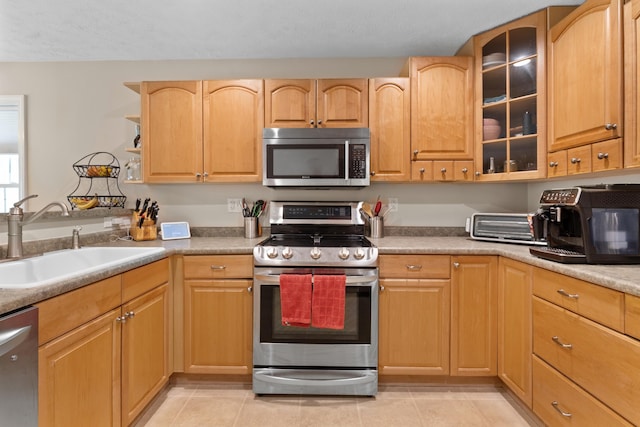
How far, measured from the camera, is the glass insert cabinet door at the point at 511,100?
210 cm

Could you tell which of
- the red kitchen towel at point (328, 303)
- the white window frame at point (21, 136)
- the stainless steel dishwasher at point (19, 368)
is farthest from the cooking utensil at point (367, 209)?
the white window frame at point (21, 136)

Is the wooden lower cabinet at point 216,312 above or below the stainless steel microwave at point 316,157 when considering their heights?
below

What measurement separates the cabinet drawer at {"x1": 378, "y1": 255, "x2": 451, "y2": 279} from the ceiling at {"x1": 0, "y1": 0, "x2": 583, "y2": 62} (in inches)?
60.4

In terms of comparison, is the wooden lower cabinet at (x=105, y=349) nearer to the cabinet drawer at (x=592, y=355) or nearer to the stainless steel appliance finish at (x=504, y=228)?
the cabinet drawer at (x=592, y=355)

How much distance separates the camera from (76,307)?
4.13 feet

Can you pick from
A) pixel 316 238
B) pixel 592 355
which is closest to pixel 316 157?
pixel 316 238

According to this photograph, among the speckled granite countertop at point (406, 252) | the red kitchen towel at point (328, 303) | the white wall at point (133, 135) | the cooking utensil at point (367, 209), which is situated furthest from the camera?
the white wall at point (133, 135)

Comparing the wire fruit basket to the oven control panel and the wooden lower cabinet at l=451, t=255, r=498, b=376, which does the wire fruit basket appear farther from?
the wooden lower cabinet at l=451, t=255, r=498, b=376

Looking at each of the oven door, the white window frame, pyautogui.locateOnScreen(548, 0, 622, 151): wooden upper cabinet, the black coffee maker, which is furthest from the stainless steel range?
the white window frame

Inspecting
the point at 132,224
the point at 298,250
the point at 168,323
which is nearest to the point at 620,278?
the point at 298,250

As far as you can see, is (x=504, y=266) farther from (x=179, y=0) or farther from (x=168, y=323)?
(x=179, y=0)

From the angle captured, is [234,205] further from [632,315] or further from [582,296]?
[632,315]

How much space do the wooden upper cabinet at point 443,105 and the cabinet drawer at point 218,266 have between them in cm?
142

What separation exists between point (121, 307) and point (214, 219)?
1292mm
